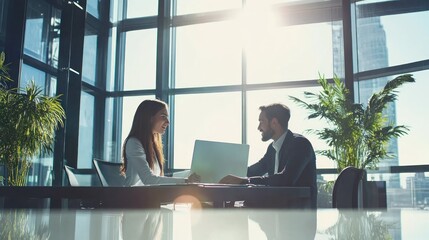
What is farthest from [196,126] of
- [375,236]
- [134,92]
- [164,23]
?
[375,236]

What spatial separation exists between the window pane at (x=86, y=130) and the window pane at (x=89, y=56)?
0.29 meters

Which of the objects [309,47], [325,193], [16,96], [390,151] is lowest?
[325,193]

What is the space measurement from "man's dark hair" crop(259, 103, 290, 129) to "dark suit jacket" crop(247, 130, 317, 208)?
113mm

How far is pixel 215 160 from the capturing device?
2363 millimetres

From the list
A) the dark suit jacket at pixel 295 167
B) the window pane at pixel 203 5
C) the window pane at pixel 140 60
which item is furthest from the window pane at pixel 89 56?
the dark suit jacket at pixel 295 167

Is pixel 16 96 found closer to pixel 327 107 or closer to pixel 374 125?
pixel 327 107

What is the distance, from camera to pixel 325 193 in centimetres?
666

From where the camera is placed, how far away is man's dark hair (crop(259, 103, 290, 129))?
2975 mm

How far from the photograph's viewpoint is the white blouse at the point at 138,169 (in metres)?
2.55

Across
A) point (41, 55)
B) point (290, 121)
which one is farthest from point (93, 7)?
point (290, 121)

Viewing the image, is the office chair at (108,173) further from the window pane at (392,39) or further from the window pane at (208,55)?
the window pane at (392,39)

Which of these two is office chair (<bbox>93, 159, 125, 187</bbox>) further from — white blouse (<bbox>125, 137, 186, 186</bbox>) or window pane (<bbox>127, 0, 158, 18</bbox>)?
window pane (<bbox>127, 0, 158, 18</bbox>)

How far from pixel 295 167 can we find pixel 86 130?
5.38 metres

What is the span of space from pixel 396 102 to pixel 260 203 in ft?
16.0
